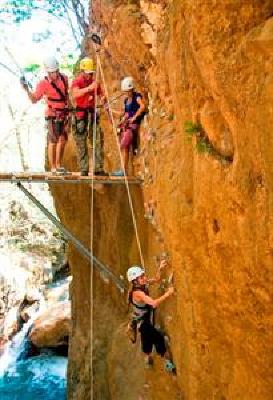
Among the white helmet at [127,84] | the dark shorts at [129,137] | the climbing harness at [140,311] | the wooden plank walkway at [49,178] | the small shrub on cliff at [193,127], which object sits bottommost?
the climbing harness at [140,311]

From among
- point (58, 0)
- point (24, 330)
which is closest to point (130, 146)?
point (58, 0)

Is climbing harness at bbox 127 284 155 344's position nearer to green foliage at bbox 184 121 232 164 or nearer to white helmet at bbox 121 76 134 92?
green foliage at bbox 184 121 232 164

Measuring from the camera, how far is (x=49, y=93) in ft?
25.2

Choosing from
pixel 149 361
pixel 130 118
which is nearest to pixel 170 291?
pixel 149 361

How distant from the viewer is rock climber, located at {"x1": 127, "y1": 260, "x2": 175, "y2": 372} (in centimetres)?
665

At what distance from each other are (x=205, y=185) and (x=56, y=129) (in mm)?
3566

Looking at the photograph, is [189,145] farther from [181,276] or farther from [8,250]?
[8,250]

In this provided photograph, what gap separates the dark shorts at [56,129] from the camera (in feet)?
25.9

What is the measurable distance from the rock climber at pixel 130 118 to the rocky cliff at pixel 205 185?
19 centimetres

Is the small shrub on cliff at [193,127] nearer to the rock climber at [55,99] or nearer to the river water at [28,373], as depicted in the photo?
the rock climber at [55,99]

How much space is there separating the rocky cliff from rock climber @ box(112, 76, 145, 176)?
187 mm

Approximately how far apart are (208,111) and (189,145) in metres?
0.75

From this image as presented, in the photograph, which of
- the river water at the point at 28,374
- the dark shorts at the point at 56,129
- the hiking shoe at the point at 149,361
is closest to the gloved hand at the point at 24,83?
the dark shorts at the point at 56,129

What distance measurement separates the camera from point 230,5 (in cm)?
419
